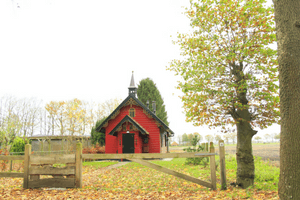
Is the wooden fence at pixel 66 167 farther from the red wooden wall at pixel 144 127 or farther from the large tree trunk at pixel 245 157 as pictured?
the red wooden wall at pixel 144 127

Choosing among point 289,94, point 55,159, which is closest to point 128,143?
point 55,159

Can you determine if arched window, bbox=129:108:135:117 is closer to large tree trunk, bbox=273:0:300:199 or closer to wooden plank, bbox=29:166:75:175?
wooden plank, bbox=29:166:75:175

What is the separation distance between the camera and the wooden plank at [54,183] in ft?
23.5

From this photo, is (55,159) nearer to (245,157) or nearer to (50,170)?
(50,170)

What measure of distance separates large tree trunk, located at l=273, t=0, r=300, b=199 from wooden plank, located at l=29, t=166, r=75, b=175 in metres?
6.28

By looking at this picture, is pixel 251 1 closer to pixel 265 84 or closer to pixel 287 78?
pixel 265 84

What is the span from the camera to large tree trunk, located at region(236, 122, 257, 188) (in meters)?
7.54

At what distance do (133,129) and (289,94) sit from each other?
57.2 feet

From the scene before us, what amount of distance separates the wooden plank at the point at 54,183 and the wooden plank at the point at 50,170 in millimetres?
241

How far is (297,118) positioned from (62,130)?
149ft

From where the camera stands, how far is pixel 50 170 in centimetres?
732

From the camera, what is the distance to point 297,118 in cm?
412

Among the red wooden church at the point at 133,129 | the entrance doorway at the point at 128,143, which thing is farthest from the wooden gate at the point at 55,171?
the entrance doorway at the point at 128,143

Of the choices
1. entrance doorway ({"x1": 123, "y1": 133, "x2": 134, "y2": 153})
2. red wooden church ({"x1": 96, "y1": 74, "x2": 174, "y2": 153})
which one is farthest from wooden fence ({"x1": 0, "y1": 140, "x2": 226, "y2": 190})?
entrance doorway ({"x1": 123, "y1": 133, "x2": 134, "y2": 153})
